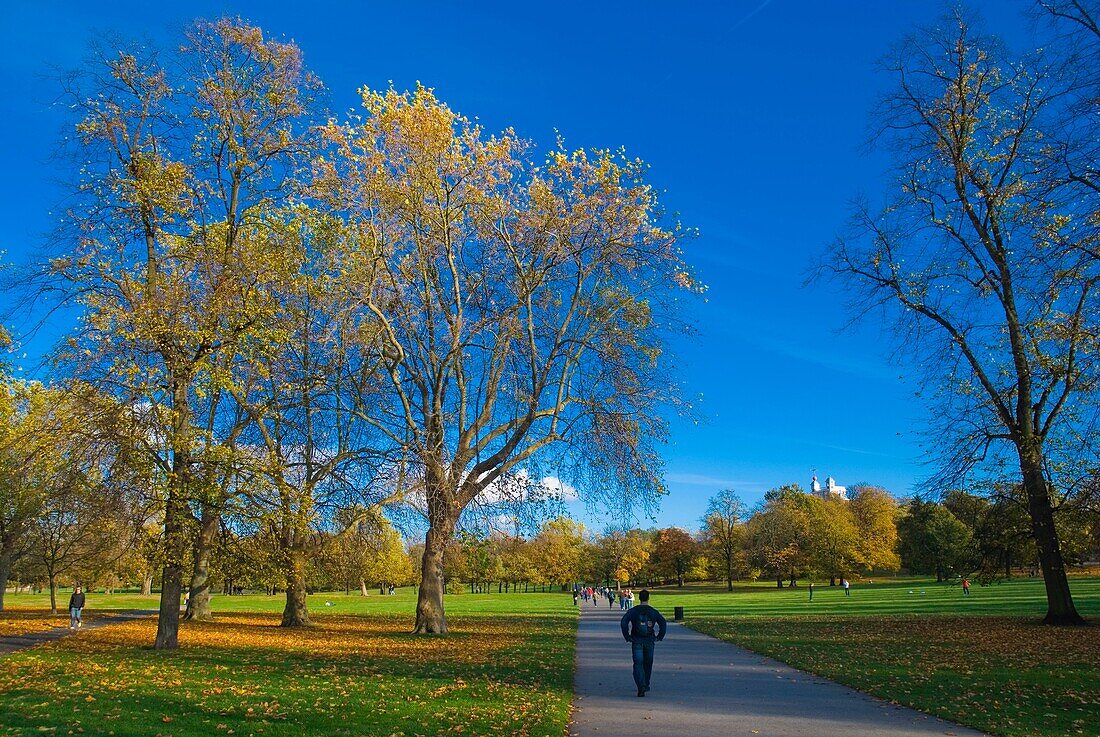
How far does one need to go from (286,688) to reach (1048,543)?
22.4m

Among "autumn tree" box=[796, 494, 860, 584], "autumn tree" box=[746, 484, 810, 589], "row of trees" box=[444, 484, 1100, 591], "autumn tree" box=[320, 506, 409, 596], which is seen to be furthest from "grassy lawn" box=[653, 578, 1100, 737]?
"autumn tree" box=[746, 484, 810, 589]

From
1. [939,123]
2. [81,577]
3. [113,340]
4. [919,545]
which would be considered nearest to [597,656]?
[113,340]

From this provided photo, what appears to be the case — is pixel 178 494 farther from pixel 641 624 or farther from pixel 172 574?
pixel 641 624

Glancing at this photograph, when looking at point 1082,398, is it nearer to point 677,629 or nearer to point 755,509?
point 677,629

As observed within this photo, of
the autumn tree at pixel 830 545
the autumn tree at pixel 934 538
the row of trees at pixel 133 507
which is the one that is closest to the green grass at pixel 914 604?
the autumn tree at pixel 934 538

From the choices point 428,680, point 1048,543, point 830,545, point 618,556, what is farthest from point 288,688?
point 618,556

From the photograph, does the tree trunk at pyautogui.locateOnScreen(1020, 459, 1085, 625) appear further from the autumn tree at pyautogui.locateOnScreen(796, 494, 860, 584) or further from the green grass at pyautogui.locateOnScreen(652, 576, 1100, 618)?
the autumn tree at pyautogui.locateOnScreen(796, 494, 860, 584)

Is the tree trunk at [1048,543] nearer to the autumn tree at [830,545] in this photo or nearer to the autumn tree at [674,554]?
the autumn tree at [830,545]

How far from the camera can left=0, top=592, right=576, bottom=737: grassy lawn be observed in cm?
914

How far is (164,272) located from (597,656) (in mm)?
14808

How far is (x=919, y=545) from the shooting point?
286 feet

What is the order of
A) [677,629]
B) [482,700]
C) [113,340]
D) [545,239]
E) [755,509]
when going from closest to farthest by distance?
[482,700], [113,340], [545,239], [677,629], [755,509]

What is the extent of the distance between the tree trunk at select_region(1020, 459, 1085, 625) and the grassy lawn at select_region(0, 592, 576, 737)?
14909 mm

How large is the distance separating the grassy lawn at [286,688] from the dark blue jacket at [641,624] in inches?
57.2
